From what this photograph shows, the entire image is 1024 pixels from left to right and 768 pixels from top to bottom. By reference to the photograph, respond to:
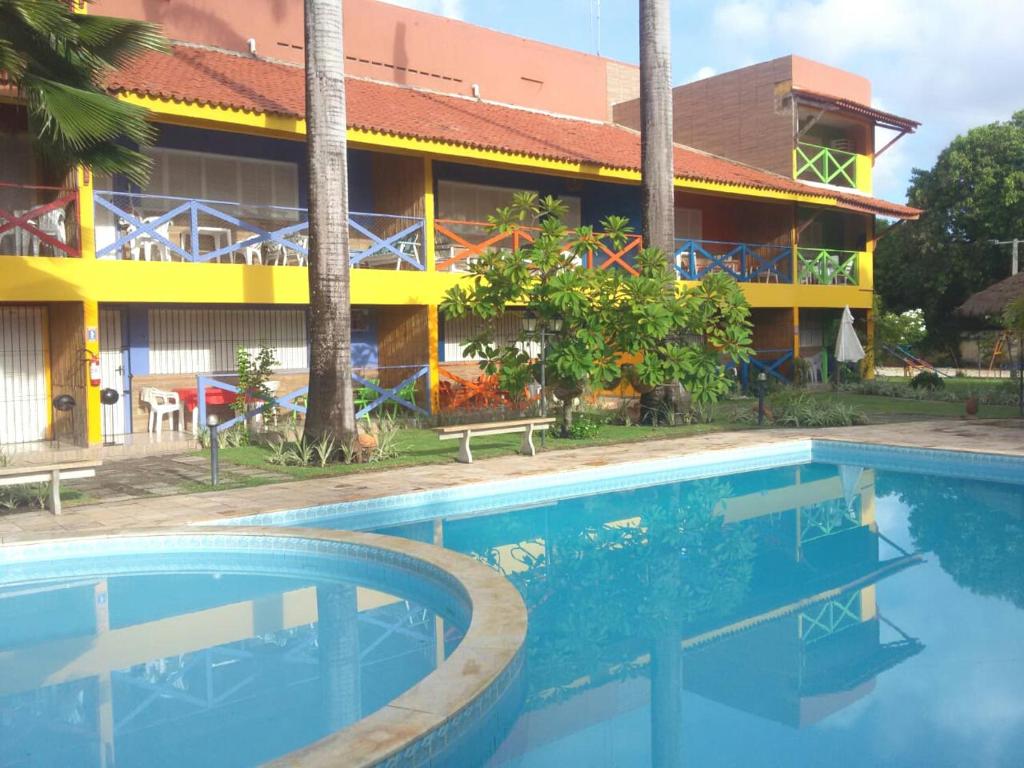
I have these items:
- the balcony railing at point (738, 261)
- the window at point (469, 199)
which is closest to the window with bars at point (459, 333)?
the window at point (469, 199)

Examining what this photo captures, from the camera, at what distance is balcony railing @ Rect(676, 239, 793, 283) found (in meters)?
20.7

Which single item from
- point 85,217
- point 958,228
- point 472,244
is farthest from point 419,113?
point 958,228

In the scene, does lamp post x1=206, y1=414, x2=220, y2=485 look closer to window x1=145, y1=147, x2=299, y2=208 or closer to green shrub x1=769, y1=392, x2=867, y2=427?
window x1=145, y1=147, x2=299, y2=208

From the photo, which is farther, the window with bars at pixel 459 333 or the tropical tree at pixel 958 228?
the tropical tree at pixel 958 228

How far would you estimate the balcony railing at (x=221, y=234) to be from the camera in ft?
43.7

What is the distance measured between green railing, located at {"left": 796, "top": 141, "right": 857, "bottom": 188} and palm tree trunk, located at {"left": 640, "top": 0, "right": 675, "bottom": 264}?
974cm

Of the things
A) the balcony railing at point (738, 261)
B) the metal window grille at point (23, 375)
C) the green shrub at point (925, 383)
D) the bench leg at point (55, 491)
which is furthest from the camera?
the green shrub at point (925, 383)

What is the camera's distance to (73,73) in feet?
30.6

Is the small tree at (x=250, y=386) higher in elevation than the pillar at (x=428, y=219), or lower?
lower

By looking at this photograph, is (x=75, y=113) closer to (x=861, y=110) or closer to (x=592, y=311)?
(x=592, y=311)

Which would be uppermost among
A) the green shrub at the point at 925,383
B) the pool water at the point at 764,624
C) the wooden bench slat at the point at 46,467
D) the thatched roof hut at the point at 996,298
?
the thatched roof hut at the point at 996,298

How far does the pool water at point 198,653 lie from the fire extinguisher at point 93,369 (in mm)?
5266

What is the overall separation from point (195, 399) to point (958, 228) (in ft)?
101

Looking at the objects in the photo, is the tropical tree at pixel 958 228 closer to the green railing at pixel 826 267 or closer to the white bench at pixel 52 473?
the green railing at pixel 826 267
